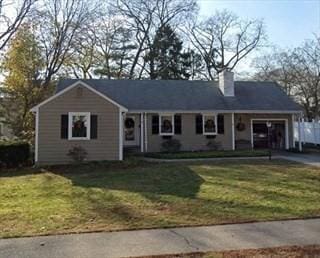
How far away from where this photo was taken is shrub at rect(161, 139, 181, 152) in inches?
981

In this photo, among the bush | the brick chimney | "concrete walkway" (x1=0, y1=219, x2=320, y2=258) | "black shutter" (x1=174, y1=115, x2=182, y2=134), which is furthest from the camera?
the brick chimney

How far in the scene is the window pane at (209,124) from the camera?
84.3 feet

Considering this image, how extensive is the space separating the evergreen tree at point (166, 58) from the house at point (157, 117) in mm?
14941

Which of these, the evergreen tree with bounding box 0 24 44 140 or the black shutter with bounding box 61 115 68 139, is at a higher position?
the evergreen tree with bounding box 0 24 44 140

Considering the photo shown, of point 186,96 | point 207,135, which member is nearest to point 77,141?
point 207,135

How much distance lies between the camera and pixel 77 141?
2034 cm

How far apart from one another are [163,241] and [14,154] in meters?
14.4

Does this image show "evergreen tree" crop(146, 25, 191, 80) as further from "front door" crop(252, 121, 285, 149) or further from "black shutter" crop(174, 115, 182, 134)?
"black shutter" crop(174, 115, 182, 134)

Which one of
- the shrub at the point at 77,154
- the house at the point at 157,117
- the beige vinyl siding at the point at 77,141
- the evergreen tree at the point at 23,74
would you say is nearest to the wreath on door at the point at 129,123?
the house at the point at 157,117

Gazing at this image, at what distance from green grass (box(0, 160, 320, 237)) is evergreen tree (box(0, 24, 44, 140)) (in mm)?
17103

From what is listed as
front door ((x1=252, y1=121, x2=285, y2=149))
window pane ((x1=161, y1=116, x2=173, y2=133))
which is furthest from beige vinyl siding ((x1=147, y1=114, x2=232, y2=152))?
front door ((x1=252, y1=121, x2=285, y2=149))

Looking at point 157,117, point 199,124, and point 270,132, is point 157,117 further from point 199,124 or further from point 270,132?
point 270,132

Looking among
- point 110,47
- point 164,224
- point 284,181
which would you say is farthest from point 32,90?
point 164,224

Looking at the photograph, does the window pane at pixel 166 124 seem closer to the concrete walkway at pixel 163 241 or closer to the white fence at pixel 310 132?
the white fence at pixel 310 132
